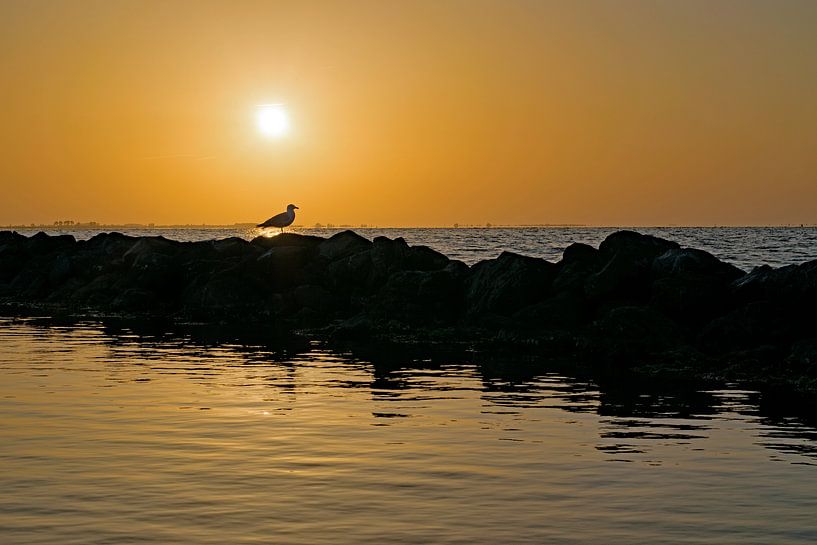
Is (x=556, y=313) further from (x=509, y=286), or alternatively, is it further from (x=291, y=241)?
(x=291, y=241)

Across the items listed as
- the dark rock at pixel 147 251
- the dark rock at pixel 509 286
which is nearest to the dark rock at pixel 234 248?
the dark rock at pixel 147 251

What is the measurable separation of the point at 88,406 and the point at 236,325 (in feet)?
60.8

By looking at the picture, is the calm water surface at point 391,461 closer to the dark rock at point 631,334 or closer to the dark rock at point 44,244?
the dark rock at point 631,334

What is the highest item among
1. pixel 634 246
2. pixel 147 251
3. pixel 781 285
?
pixel 634 246

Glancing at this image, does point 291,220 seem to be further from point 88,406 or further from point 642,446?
point 642,446

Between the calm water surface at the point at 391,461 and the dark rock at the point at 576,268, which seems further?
the dark rock at the point at 576,268

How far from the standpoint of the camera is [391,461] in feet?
44.3

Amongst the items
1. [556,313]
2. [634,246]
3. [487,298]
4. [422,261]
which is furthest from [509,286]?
[422,261]

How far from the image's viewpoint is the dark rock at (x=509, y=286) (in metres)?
32.0

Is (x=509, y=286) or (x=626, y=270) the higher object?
(x=626, y=270)

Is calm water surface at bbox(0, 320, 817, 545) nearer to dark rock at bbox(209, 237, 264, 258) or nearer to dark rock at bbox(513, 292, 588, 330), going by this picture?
dark rock at bbox(513, 292, 588, 330)

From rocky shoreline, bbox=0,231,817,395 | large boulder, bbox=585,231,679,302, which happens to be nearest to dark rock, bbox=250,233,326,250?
rocky shoreline, bbox=0,231,817,395

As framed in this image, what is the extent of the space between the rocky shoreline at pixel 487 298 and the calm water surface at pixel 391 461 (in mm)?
4509

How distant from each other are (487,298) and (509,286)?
73 cm
